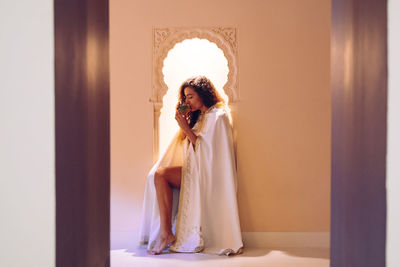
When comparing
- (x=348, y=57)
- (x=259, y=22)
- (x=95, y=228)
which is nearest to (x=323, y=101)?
(x=259, y=22)

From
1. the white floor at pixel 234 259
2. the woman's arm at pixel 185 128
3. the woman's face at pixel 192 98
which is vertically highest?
the woman's face at pixel 192 98

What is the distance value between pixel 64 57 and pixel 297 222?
369cm

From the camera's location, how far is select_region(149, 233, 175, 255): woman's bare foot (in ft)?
12.8

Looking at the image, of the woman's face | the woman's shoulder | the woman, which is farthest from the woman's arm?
the woman's shoulder

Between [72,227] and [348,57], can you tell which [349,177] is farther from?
[72,227]

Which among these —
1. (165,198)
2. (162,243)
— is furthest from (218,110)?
(162,243)

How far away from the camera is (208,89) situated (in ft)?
14.2

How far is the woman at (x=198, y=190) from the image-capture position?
3971 mm

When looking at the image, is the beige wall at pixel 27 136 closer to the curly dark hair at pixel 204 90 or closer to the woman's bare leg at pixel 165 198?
the woman's bare leg at pixel 165 198

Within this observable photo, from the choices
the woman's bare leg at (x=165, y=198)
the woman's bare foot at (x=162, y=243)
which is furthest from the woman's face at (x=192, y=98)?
the woman's bare foot at (x=162, y=243)

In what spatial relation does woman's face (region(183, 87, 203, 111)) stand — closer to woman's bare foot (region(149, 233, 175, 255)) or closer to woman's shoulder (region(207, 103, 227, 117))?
woman's shoulder (region(207, 103, 227, 117))

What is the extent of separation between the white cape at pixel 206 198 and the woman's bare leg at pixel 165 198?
3.2 inches

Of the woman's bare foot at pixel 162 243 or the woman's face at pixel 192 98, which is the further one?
the woman's face at pixel 192 98

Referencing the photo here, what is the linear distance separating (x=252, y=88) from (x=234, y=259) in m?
1.87
